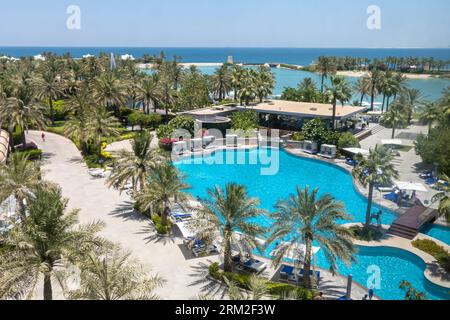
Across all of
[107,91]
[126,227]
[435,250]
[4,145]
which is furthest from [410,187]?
[107,91]

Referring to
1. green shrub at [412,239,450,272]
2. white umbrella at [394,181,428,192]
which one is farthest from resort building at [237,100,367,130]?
green shrub at [412,239,450,272]

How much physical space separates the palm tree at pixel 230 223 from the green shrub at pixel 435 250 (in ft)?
32.7

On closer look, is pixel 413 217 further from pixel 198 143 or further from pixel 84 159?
pixel 84 159

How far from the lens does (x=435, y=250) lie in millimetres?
22984

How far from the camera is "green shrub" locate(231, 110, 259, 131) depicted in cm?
4819

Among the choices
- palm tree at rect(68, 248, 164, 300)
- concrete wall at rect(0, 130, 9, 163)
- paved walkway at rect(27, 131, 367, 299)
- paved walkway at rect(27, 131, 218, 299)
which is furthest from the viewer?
concrete wall at rect(0, 130, 9, 163)

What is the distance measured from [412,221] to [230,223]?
13468 mm

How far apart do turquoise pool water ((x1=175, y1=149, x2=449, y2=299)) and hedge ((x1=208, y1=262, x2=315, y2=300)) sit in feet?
10.7

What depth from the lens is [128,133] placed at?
50.7 metres

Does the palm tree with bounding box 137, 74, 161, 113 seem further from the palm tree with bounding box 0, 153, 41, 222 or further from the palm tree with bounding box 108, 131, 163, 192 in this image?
the palm tree with bounding box 0, 153, 41, 222

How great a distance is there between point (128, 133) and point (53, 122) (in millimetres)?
12244
